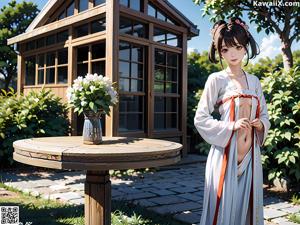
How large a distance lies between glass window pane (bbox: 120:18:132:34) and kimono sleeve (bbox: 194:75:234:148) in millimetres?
4302

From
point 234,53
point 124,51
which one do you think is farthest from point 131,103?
point 234,53

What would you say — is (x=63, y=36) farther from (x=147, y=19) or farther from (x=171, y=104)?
(x=171, y=104)

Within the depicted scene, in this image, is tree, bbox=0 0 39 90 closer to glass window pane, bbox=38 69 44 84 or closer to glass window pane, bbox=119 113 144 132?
glass window pane, bbox=38 69 44 84

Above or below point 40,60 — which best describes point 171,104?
below

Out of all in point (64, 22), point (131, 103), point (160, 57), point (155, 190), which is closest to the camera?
point (155, 190)

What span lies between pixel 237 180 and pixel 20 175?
470 centimetres

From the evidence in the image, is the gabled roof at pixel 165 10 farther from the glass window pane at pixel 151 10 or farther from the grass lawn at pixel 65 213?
the grass lawn at pixel 65 213

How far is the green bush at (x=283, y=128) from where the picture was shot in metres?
4.59

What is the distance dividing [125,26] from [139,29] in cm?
39

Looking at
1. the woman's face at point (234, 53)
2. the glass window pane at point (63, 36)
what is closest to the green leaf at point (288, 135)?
the woman's face at point (234, 53)

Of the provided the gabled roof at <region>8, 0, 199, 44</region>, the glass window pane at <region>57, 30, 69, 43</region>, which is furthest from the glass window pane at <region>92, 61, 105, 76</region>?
the gabled roof at <region>8, 0, 199, 44</region>

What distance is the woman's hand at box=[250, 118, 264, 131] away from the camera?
96.0 inches

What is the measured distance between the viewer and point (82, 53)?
297 inches

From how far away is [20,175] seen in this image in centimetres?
606
